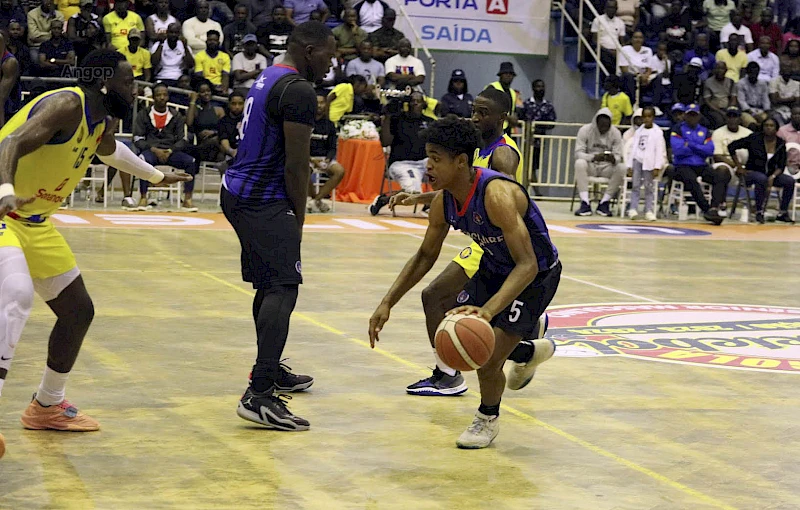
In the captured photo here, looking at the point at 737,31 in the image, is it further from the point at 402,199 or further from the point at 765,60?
the point at 402,199

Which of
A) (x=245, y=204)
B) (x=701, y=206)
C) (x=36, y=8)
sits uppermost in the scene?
(x=36, y=8)

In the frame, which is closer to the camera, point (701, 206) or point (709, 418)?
point (709, 418)

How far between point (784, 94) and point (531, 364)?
1877 centimetres

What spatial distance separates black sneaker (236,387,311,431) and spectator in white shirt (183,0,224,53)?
15.8 meters

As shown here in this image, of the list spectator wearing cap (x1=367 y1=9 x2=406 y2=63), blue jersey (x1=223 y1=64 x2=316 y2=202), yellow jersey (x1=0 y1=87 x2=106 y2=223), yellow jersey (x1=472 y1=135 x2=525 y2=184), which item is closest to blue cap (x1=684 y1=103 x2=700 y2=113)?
spectator wearing cap (x1=367 y1=9 x2=406 y2=63)

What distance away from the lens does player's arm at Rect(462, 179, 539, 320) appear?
5359mm

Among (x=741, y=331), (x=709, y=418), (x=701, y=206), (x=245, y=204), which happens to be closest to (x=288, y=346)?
(x=245, y=204)

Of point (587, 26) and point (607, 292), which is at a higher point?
point (587, 26)

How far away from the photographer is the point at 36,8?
1973cm

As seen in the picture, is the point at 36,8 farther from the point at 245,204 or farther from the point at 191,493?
the point at 191,493

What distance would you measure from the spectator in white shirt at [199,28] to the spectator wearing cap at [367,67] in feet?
7.82

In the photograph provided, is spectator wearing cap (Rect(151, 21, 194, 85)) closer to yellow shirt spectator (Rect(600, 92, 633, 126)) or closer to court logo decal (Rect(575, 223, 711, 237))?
court logo decal (Rect(575, 223, 711, 237))

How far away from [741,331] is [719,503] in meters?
4.65

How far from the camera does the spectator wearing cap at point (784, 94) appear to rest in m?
22.9
